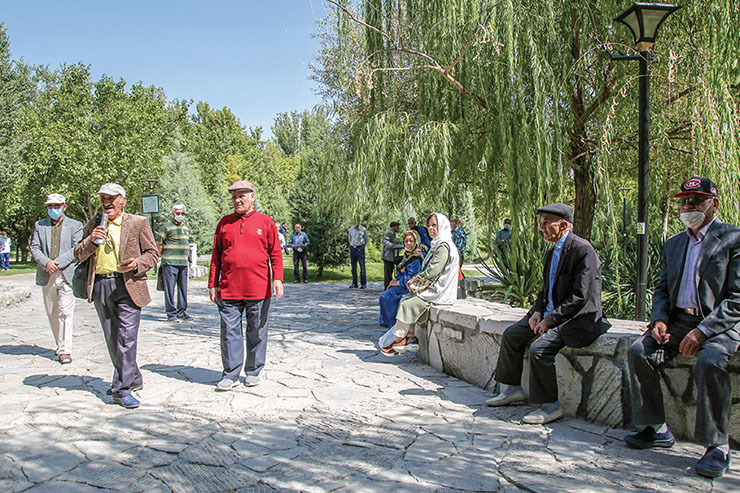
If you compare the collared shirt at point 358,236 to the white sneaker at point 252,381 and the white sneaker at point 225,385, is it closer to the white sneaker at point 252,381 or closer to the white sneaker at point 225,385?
the white sneaker at point 252,381

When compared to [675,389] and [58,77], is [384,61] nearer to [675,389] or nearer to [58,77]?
[675,389]

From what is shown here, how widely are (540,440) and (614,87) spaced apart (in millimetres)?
5415

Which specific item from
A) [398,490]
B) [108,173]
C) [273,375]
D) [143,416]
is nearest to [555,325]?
[398,490]

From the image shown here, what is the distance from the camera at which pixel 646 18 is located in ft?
18.9

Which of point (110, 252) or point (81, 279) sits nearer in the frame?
point (110, 252)

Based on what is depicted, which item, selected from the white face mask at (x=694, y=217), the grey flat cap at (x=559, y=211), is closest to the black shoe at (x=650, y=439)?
the white face mask at (x=694, y=217)

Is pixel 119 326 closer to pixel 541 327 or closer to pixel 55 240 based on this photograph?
pixel 55 240

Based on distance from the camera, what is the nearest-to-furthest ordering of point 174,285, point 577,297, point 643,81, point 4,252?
point 577,297 → point 643,81 → point 174,285 → point 4,252

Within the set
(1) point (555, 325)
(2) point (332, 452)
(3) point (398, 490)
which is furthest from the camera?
(1) point (555, 325)

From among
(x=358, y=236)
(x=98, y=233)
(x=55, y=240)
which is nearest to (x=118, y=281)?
(x=98, y=233)

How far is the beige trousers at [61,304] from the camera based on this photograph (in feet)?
20.9

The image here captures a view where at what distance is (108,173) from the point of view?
3216cm

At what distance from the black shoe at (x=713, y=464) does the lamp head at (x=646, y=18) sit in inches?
168

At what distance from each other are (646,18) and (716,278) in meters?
3.44
